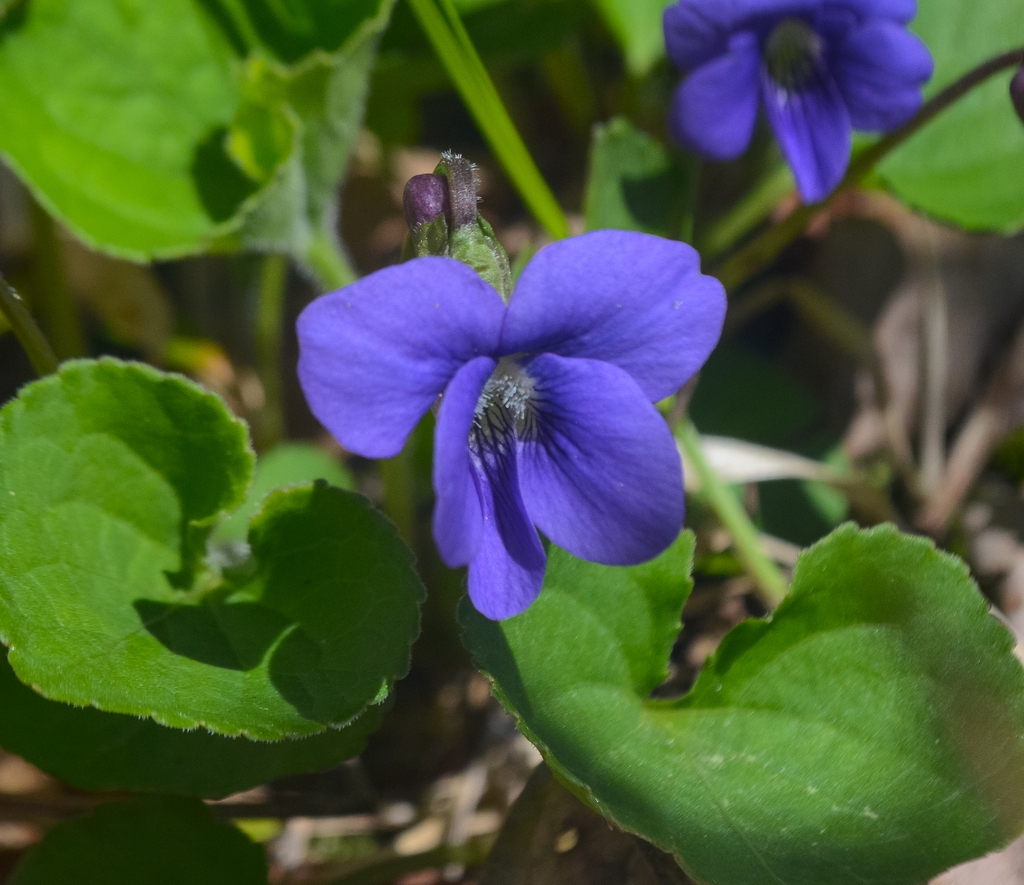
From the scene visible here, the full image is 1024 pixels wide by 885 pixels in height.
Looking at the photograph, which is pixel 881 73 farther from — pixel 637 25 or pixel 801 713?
pixel 801 713

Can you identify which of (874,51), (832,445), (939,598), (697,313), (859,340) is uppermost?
(697,313)

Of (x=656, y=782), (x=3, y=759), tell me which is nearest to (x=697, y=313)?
(x=656, y=782)

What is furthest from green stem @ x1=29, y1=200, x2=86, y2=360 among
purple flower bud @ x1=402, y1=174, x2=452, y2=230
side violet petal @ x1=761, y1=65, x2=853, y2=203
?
side violet petal @ x1=761, y1=65, x2=853, y2=203

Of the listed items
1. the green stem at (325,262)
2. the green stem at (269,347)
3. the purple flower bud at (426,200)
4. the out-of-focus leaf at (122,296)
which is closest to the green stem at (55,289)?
the out-of-focus leaf at (122,296)

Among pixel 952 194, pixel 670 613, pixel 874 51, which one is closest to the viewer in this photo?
pixel 670 613

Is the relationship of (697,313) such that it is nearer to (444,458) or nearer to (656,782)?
(444,458)

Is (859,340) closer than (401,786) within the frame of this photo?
No

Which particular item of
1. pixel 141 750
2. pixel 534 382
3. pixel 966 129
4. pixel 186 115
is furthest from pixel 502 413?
pixel 966 129
